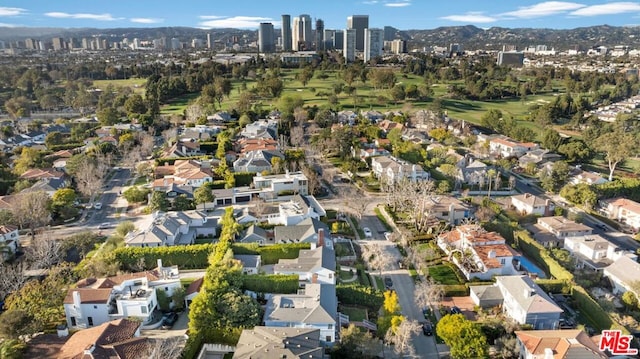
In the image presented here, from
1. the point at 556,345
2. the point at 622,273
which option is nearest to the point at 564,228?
the point at 622,273

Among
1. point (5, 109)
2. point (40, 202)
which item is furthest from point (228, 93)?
point (40, 202)

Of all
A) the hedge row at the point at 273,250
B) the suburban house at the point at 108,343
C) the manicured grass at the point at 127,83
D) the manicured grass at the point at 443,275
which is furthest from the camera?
the manicured grass at the point at 127,83

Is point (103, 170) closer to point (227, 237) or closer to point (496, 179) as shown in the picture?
point (227, 237)

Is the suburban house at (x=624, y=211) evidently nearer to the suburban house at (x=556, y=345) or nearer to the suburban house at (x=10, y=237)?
the suburban house at (x=556, y=345)

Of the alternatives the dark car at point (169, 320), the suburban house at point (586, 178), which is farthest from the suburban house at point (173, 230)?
the suburban house at point (586, 178)

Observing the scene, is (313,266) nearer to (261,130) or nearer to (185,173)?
(185,173)

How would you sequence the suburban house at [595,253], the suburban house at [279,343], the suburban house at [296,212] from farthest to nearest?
the suburban house at [296,212] < the suburban house at [595,253] < the suburban house at [279,343]
